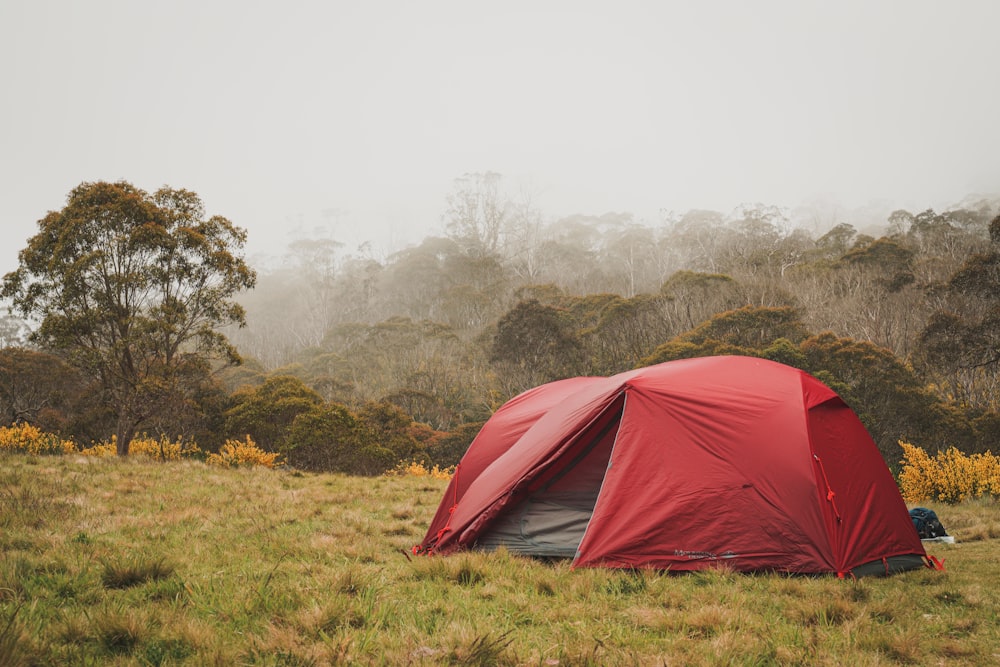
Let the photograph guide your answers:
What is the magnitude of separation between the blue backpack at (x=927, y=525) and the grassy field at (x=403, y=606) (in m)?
0.38

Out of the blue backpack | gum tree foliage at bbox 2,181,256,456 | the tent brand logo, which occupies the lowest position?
the blue backpack

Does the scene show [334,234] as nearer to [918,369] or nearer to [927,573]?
[918,369]

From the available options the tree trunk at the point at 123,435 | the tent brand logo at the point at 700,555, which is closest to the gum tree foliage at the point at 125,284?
the tree trunk at the point at 123,435

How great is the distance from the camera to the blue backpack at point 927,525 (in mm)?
5715

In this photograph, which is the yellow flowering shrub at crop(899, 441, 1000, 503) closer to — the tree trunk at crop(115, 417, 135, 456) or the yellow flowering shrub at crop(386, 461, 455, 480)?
the yellow flowering shrub at crop(386, 461, 455, 480)

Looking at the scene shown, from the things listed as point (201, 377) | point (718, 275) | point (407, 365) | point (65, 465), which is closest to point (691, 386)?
point (65, 465)

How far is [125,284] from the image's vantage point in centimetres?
1367

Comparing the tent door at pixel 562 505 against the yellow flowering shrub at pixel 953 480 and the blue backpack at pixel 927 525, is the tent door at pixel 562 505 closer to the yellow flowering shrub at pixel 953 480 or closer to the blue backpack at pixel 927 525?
the blue backpack at pixel 927 525

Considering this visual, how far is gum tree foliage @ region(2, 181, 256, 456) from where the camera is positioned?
43.8ft

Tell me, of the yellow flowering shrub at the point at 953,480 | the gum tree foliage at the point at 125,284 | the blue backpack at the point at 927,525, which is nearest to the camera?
the blue backpack at the point at 927,525

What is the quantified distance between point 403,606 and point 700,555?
7.22ft

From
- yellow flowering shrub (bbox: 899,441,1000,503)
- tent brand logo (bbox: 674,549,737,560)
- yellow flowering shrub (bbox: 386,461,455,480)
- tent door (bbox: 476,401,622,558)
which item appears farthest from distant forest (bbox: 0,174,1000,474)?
tent brand logo (bbox: 674,549,737,560)

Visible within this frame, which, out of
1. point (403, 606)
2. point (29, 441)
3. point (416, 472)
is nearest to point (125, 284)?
point (29, 441)

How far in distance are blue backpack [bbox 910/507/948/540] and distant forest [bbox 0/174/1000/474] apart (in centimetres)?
1074
